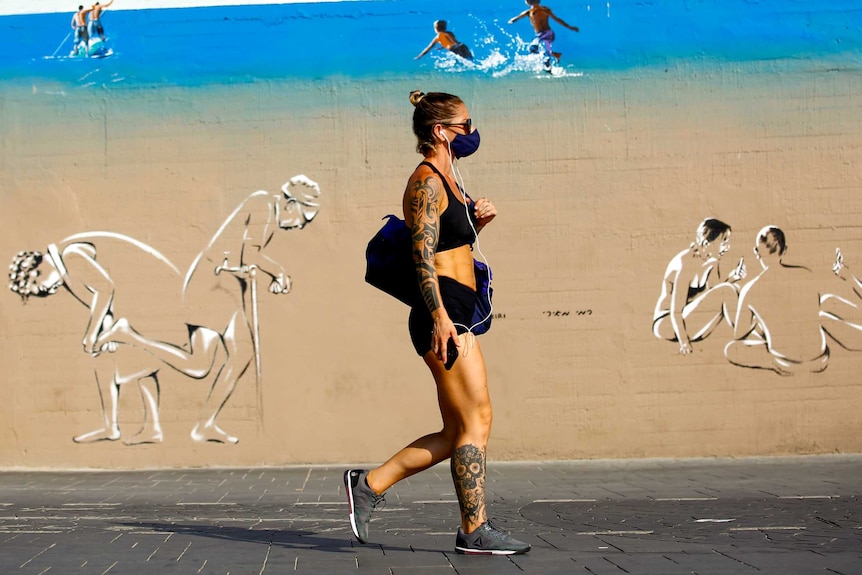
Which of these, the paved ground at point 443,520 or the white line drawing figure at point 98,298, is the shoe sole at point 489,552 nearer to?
the paved ground at point 443,520

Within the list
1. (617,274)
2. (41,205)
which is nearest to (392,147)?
(617,274)

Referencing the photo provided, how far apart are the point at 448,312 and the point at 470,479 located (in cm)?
70

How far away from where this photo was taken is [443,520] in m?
5.79

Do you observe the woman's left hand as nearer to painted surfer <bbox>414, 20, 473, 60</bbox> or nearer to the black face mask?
the black face mask

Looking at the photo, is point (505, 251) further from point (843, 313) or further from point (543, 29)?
point (843, 313)

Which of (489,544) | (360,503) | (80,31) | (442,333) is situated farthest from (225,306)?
(489,544)

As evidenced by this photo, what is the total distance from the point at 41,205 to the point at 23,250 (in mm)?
381

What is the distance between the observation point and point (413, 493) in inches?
276

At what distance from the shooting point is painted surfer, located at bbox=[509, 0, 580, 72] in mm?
8633

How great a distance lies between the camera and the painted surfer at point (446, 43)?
28.3 ft

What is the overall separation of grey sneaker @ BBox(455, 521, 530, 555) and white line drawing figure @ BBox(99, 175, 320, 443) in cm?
430

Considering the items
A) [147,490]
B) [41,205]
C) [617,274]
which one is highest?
[41,205]

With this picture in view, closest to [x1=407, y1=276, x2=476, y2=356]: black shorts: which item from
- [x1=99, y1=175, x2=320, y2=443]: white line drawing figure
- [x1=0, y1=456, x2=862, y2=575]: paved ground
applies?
[x1=0, y1=456, x2=862, y2=575]: paved ground

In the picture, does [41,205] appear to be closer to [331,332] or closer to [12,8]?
[12,8]
